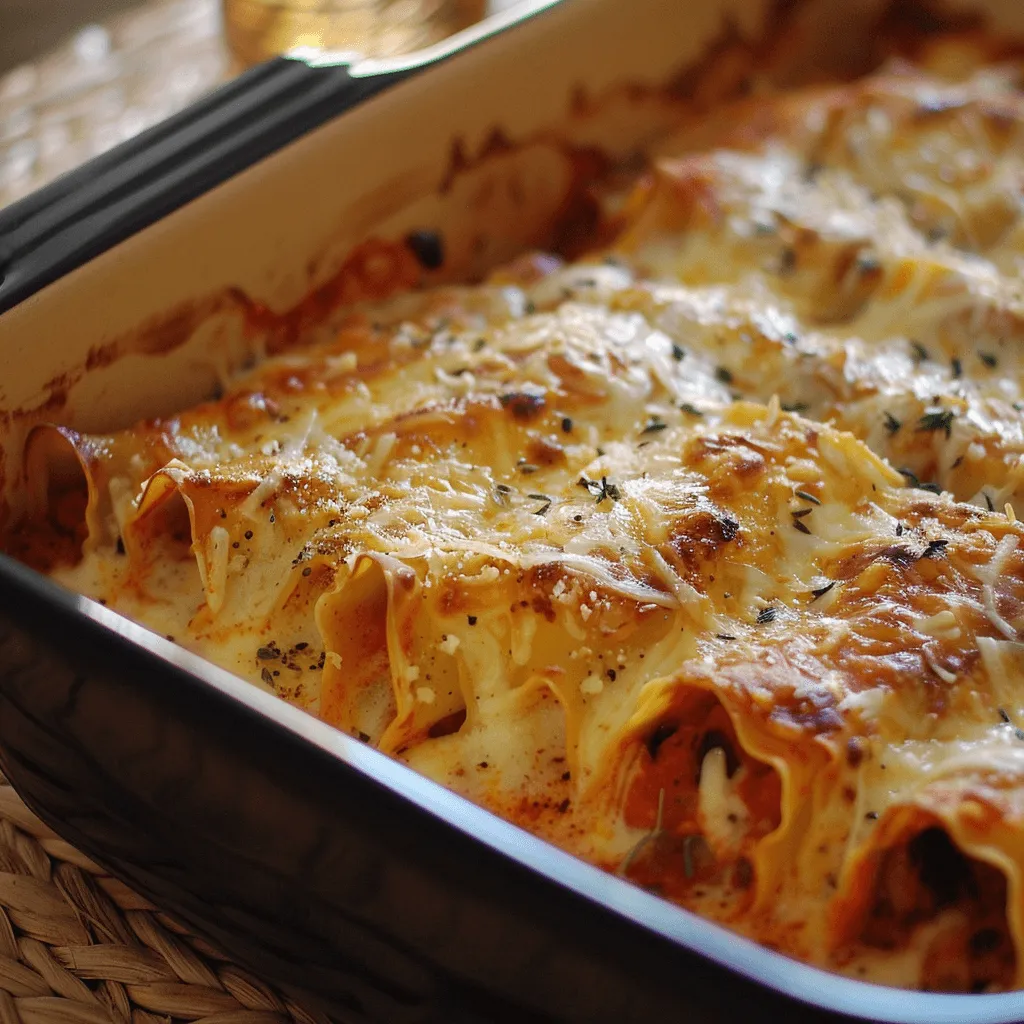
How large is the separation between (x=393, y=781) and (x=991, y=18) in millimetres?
2461

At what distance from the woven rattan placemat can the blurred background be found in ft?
4.71

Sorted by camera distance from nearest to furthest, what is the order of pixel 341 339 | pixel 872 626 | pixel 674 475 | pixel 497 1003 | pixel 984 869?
pixel 497 1003, pixel 984 869, pixel 872 626, pixel 674 475, pixel 341 339

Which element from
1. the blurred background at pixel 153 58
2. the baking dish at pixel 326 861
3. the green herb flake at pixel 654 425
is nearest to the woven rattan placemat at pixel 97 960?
the baking dish at pixel 326 861

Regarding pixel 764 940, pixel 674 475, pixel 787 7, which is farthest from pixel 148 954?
pixel 787 7

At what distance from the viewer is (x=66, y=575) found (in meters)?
1.59

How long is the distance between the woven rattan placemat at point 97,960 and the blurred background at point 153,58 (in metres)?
1.44

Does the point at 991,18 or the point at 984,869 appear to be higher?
the point at 991,18

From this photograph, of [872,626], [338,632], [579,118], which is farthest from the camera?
[579,118]

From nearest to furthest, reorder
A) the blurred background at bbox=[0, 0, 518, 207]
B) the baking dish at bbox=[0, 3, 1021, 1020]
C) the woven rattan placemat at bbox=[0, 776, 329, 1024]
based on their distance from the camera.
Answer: the baking dish at bbox=[0, 3, 1021, 1020] < the woven rattan placemat at bbox=[0, 776, 329, 1024] < the blurred background at bbox=[0, 0, 518, 207]

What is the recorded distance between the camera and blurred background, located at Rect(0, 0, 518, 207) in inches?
97.7

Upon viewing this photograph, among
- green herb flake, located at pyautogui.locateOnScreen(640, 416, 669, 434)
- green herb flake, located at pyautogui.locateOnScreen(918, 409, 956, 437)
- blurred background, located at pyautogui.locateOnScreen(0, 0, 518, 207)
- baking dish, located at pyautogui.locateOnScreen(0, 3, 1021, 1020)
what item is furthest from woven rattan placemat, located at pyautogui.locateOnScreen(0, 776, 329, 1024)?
blurred background, located at pyautogui.locateOnScreen(0, 0, 518, 207)

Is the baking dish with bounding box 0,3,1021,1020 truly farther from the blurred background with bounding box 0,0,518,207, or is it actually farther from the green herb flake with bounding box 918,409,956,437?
the blurred background with bounding box 0,0,518,207

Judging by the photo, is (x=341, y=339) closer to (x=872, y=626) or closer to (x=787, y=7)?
(x=872, y=626)

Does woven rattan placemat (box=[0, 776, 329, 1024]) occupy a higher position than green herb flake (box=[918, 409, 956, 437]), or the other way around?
green herb flake (box=[918, 409, 956, 437])
